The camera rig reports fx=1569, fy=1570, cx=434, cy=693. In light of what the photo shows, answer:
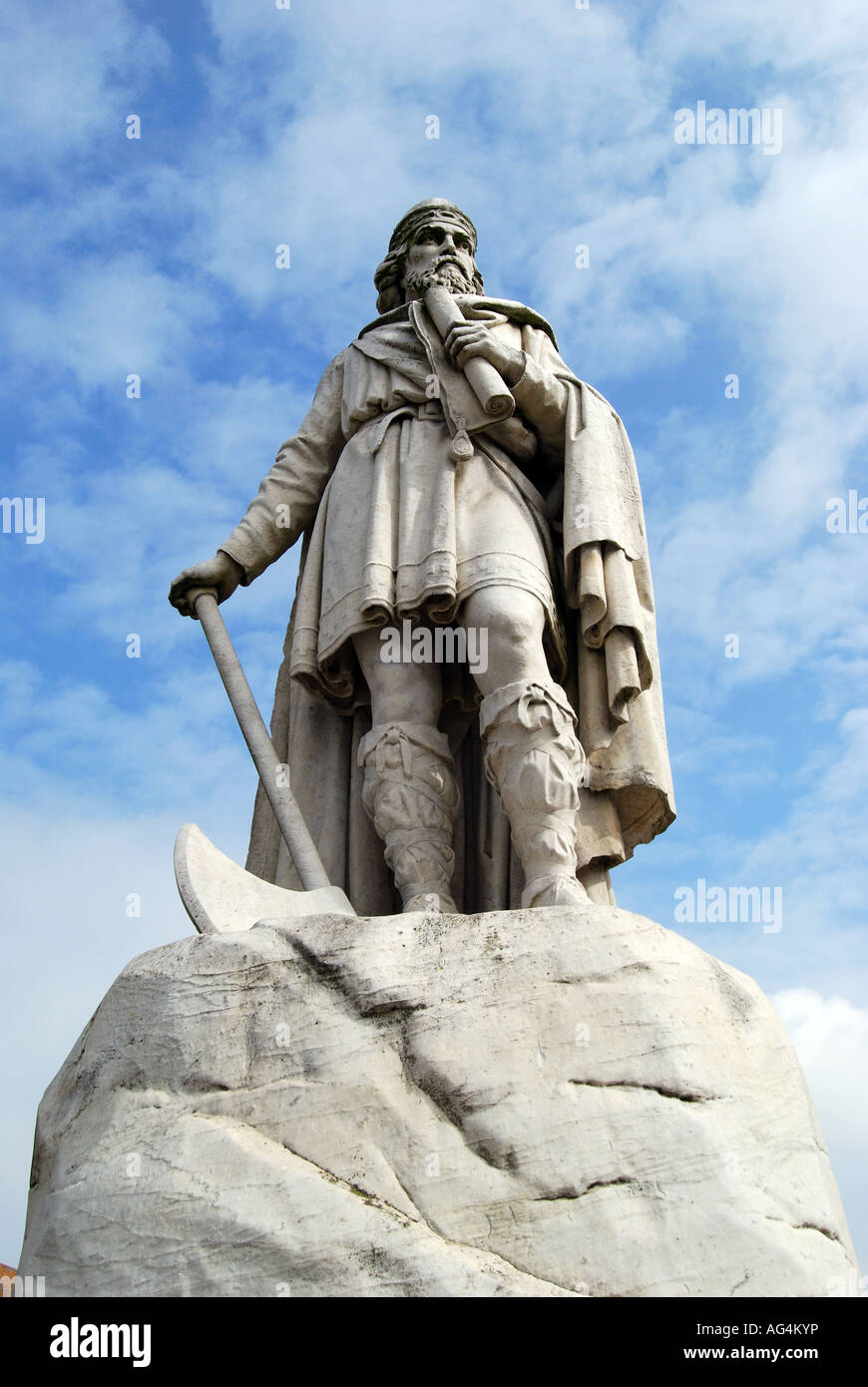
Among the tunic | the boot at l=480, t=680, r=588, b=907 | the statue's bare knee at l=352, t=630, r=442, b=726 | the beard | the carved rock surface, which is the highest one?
the beard

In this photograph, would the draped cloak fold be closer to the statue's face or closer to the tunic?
the tunic

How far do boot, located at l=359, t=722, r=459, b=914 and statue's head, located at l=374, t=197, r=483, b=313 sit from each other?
245 centimetres

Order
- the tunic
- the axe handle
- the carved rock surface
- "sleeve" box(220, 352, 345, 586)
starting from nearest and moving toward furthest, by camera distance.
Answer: the carved rock surface
the axe handle
the tunic
"sleeve" box(220, 352, 345, 586)

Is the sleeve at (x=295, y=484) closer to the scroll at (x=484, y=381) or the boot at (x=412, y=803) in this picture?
the scroll at (x=484, y=381)

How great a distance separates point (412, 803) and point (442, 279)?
2.76 meters

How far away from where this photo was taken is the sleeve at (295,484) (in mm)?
7293

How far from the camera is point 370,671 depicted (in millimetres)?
6445

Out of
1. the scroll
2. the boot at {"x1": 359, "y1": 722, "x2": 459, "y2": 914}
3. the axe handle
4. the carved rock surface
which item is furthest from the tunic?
the carved rock surface

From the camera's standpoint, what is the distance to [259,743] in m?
6.62

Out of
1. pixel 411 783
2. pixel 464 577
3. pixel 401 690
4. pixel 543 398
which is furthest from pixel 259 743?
pixel 543 398

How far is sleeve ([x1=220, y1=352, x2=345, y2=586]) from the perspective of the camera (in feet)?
23.9

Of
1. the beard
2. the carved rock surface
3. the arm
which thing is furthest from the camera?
the beard

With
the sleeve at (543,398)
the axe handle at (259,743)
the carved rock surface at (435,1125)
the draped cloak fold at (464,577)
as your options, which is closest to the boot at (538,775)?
the draped cloak fold at (464,577)
